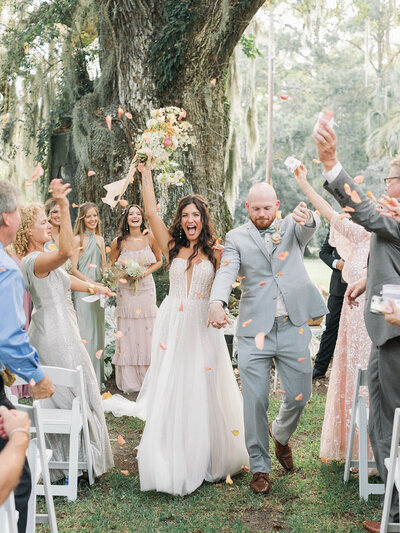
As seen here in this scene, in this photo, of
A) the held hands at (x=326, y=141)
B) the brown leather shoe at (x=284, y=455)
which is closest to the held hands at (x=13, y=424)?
the held hands at (x=326, y=141)

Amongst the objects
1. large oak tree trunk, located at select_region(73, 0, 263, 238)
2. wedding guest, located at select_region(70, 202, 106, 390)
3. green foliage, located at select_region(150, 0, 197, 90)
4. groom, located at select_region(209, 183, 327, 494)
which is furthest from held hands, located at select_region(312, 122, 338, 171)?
green foliage, located at select_region(150, 0, 197, 90)

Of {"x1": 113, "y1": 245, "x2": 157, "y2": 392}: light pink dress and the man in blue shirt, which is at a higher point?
the man in blue shirt

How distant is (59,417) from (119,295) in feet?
10.4

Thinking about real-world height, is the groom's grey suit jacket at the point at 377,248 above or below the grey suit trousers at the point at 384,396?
above

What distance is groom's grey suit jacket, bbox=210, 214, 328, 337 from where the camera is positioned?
4.22 meters

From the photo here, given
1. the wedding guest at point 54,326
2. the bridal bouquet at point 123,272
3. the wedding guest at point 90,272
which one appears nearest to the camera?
the wedding guest at point 54,326

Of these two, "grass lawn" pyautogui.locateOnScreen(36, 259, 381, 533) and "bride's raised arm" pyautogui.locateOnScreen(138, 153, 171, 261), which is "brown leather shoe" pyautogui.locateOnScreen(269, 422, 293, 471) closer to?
"grass lawn" pyautogui.locateOnScreen(36, 259, 381, 533)

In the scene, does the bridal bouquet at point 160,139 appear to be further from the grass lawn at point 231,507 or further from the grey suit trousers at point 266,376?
the grass lawn at point 231,507

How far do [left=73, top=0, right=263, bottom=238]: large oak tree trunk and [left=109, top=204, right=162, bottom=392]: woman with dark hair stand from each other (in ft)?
3.06

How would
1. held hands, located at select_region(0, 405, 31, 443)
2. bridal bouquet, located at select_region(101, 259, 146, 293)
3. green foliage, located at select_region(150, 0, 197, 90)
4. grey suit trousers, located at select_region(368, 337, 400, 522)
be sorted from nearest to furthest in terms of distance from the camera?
1. held hands, located at select_region(0, 405, 31, 443)
2. grey suit trousers, located at select_region(368, 337, 400, 522)
3. bridal bouquet, located at select_region(101, 259, 146, 293)
4. green foliage, located at select_region(150, 0, 197, 90)

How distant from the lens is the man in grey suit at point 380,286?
3.06m

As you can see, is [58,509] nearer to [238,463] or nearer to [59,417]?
Answer: [59,417]

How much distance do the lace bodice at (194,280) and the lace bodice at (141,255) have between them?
2554mm

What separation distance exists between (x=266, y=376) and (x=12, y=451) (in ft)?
8.50
